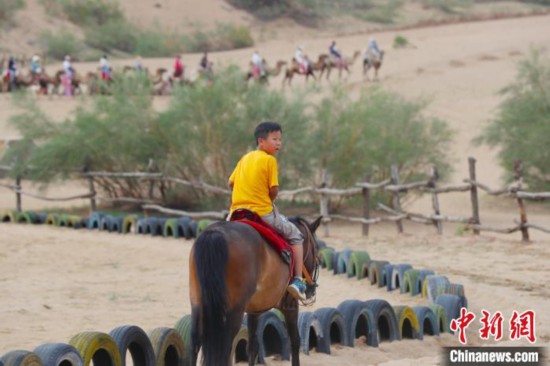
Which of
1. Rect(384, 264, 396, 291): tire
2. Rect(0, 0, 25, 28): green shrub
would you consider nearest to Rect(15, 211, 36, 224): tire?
Rect(384, 264, 396, 291): tire

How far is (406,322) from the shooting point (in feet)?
33.5


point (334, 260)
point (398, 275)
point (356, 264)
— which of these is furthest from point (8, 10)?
point (398, 275)

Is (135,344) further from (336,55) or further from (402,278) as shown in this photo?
(336,55)

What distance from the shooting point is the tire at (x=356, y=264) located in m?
14.5

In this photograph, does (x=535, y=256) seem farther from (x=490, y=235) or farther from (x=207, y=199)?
(x=207, y=199)

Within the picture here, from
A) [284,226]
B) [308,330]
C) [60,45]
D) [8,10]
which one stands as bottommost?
[308,330]

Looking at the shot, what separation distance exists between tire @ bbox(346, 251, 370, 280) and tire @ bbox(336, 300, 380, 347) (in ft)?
14.8

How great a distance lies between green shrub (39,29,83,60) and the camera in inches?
2176

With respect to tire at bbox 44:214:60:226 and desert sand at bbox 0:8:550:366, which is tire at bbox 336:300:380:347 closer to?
desert sand at bbox 0:8:550:366

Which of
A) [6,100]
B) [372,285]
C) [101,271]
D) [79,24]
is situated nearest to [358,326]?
[372,285]

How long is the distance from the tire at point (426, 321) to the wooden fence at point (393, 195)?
7477 mm

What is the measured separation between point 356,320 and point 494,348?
156cm

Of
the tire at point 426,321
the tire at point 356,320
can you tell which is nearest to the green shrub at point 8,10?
the tire at point 426,321

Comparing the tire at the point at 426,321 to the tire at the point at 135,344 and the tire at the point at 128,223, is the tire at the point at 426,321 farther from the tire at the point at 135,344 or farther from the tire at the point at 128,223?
the tire at the point at 128,223
